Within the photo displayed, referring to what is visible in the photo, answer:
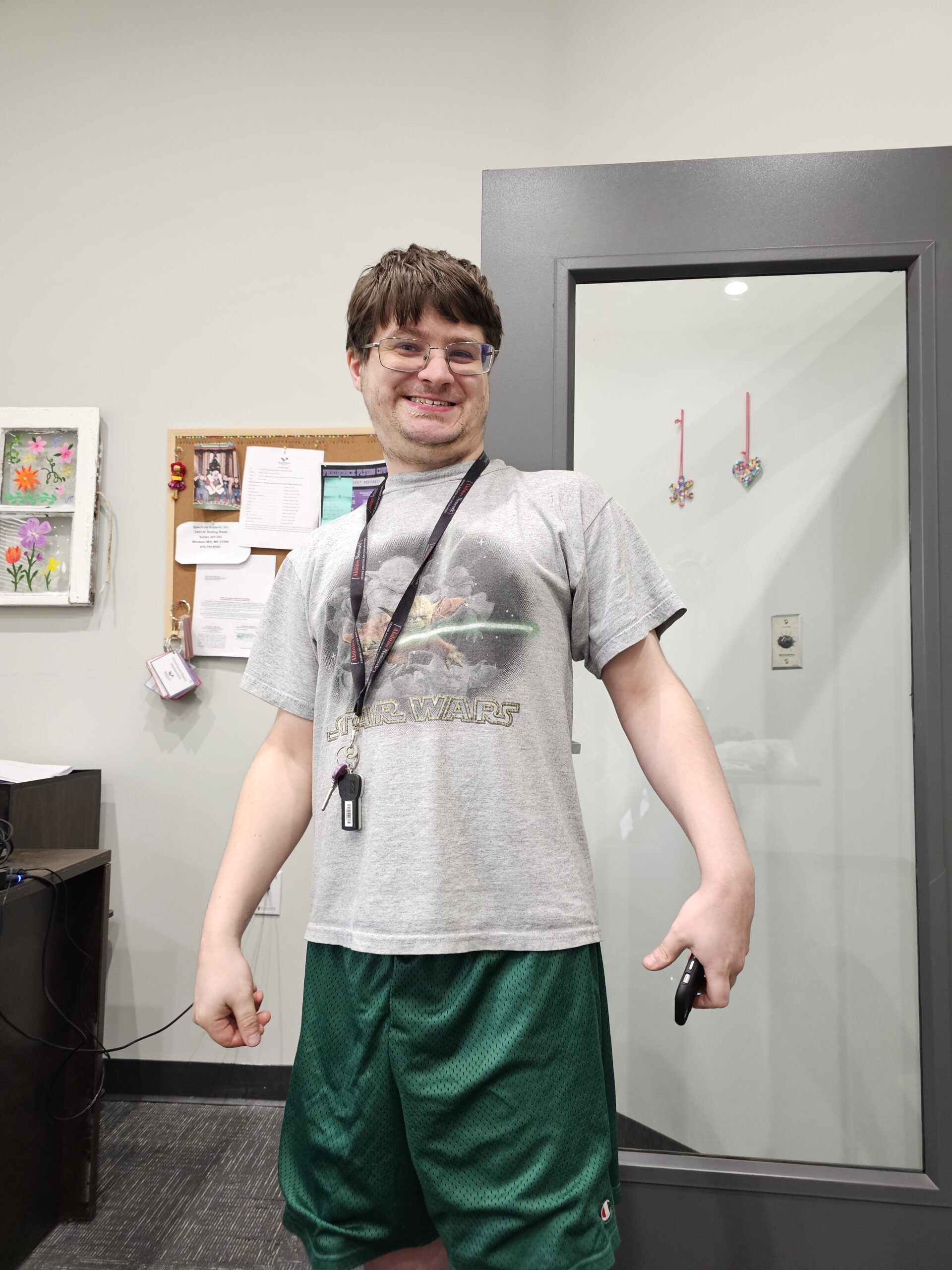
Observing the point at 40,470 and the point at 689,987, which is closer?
the point at 689,987

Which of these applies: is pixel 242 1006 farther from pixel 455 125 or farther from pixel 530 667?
pixel 455 125

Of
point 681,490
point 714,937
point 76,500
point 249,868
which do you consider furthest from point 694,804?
point 76,500

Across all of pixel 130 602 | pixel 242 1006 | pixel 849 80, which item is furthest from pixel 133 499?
pixel 849 80

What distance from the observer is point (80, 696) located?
1.99 m

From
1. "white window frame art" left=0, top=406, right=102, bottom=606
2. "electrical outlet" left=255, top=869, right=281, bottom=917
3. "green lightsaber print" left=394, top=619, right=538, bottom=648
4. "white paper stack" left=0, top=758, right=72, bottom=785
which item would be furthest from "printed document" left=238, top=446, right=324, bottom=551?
"green lightsaber print" left=394, top=619, right=538, bottom=648

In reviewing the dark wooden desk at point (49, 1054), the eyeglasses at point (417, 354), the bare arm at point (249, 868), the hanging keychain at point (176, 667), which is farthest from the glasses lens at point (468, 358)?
the hanging keychain at point (176, 667)

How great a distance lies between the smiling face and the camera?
90 centimetres

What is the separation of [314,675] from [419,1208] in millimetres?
549

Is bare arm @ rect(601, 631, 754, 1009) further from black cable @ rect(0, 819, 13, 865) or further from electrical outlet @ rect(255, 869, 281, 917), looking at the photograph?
electrical outlet @ rect(255, 869, 281, 917)

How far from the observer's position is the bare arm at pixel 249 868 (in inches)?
33.3

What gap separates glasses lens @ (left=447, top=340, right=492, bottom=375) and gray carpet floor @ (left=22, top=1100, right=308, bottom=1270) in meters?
1.43

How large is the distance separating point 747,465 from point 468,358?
1.79ft

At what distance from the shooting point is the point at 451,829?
79cm

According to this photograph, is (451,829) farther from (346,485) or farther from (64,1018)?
(346,485)
